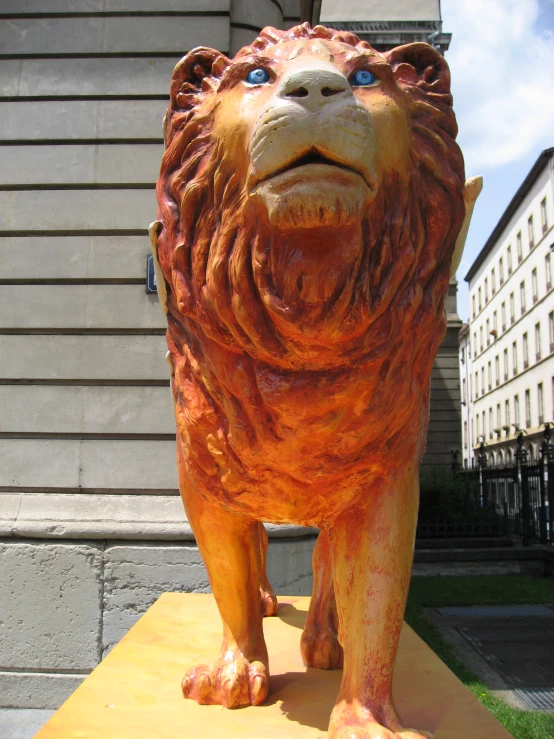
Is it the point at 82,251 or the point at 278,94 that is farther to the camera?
the point at 82,251

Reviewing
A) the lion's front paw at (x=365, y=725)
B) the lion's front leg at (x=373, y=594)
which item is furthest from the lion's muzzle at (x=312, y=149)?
the lion's front paw at (x=365, y=725)

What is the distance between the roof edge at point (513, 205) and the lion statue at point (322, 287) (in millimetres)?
30909

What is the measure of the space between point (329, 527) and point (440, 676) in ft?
2.76

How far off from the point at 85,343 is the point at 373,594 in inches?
137

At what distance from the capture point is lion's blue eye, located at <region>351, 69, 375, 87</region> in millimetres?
1437

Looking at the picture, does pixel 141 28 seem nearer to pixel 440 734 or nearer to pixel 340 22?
pixel 440 734

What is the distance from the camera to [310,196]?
1.28m

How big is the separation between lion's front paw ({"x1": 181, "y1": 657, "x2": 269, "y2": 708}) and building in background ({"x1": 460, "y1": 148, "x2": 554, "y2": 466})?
82.3ft

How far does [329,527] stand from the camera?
1.75 m

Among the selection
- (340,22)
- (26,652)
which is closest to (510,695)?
(26,652)

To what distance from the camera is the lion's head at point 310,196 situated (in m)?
1.29

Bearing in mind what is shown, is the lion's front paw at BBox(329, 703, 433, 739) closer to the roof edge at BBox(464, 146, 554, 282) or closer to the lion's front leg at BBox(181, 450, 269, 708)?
the lion's front leg at BBox(181, 450, 269, 708)

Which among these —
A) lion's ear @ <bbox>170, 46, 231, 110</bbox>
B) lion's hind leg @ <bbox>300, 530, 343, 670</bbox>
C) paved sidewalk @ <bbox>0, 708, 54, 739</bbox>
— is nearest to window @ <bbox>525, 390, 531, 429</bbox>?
paved sidewalk @ <bbox>0, 708, 54, 739</bbox>

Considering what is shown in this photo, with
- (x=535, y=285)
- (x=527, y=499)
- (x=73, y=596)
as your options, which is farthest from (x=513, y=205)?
(x=73, y=596)
